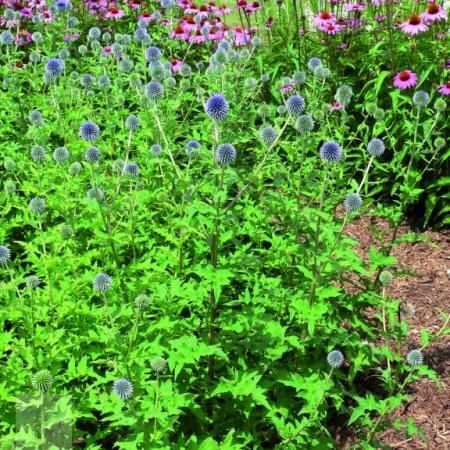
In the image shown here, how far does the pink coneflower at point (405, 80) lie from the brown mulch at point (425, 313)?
1.04m

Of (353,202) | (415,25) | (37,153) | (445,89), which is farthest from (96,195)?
(415,25)

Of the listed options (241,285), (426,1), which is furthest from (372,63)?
(241,285)

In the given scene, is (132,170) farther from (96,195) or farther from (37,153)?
(37,153)

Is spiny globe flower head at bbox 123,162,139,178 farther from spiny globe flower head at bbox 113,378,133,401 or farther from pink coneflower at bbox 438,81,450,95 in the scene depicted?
pink coneflower at bbox 438,81,450,95

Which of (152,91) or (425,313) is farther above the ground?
(152,91)

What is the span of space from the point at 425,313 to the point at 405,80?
170 centimetres

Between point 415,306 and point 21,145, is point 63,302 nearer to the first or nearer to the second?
point 21,145

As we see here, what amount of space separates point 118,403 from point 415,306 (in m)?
2.19

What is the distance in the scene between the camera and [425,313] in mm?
3623

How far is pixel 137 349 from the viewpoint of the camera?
234 centimetres

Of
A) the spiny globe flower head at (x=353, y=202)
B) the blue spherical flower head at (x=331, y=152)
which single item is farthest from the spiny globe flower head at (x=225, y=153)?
the spiny globe flower head at (x=353, y=202)

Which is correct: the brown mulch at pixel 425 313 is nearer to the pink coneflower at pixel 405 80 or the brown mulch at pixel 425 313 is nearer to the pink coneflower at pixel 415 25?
the pink coneflower at pixel 405 80

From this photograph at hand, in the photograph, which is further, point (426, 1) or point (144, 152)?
point (426, 1)

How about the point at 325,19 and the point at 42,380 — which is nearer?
the point at 42,380
